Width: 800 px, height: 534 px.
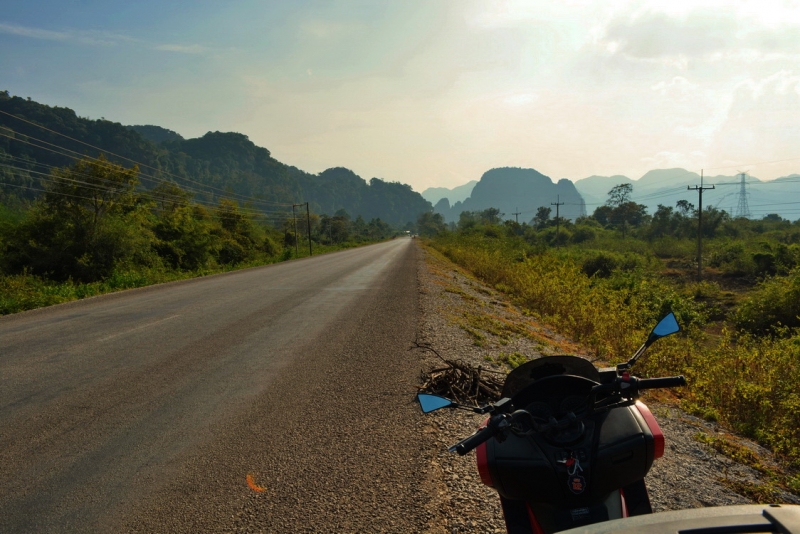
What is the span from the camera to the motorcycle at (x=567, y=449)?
191 centimetres

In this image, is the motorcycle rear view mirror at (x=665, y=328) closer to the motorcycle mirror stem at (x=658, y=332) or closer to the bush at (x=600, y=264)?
the motorcycle mirror stem at (x=658, y=332)

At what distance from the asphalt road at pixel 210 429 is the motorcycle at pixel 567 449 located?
1.20 m

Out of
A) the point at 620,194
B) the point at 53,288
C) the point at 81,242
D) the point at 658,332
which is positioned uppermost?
the point at 620,194

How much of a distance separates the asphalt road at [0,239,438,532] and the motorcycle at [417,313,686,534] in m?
1.20

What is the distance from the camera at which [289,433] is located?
428 cm

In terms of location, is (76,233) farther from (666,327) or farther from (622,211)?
(622,211)

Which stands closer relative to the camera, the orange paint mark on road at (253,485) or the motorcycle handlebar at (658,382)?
the motorcycle handlebar at (658,382)

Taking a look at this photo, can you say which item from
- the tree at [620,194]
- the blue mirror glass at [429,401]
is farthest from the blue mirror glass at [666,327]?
the tree at [620,194]

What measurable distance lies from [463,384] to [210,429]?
2617 mm

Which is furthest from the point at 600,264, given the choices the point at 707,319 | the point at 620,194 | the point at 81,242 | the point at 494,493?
the point at 620,194

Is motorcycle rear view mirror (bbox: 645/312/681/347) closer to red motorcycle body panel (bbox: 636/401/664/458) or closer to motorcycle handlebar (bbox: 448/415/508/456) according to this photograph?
red motorcycle body panel (bbox: 636/401/664/458)

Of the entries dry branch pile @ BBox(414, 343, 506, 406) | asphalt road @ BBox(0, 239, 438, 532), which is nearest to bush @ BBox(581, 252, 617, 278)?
asphalt road @ BBox(0, 239, 438, 532)

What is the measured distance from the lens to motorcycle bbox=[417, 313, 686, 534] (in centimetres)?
191

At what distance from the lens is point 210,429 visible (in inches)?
173
